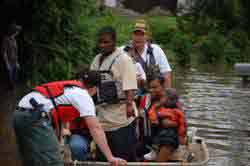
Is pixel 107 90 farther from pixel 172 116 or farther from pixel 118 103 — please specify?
pixel 172 116

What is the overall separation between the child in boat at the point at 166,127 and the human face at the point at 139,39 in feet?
3.65

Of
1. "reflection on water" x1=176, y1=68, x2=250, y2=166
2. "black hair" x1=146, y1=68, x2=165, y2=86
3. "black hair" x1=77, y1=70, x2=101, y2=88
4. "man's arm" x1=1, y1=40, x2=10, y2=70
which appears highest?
"man's arm" x1=1, y1=40, x2=10, y2=70

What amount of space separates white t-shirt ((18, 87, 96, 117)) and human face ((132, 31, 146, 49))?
8.89 ft

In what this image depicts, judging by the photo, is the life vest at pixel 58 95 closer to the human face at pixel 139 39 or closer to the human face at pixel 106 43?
the human face at pixel 106 43

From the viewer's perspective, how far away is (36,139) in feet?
20.7

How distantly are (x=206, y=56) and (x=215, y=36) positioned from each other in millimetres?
2318

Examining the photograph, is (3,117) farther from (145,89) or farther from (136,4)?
(136,4)

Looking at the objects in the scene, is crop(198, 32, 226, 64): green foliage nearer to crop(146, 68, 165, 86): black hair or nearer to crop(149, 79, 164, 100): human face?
crop(146, 68, 165, 86): black hair

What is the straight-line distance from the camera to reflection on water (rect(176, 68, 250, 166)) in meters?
4.37

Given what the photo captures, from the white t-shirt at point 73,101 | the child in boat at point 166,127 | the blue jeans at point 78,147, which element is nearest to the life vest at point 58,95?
the white t-shirt at point 73,101

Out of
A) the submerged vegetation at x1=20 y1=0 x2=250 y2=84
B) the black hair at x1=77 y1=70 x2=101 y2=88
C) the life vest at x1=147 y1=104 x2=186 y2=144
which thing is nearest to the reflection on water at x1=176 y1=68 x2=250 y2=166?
the life vest at x1=147 y1=104 x2=186 y2=144

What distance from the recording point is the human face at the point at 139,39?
9008 mm

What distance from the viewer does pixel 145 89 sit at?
8.79 metres

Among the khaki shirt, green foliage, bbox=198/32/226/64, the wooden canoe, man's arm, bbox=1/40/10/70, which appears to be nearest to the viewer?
man's arm, bbox=1/40/10/70
